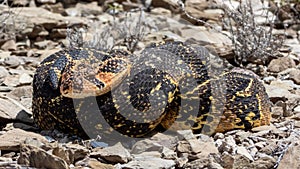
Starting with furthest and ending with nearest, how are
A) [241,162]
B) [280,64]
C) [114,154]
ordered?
[280,64] < [114,154] < [241,162]

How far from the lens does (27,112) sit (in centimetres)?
625

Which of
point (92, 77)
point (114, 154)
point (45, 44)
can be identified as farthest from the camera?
point (45, 44)

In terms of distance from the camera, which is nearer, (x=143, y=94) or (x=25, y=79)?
(x=143, y=94)

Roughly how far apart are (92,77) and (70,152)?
679 mm

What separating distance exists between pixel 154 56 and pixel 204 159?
1291mm

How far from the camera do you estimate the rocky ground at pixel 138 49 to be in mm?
4941

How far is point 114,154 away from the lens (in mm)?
5055

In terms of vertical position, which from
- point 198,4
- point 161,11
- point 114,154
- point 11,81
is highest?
point 198,4

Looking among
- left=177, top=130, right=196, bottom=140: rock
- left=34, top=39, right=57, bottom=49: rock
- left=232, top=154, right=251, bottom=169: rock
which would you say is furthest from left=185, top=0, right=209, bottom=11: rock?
left=232, top=154, right=251, bottom=169: rock

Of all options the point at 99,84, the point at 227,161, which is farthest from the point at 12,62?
the point at 227,161

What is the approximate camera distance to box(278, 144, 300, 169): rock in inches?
188

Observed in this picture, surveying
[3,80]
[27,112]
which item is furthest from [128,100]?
[3,80]

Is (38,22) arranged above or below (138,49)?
above

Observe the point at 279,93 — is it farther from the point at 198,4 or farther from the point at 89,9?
the point at 89,9
